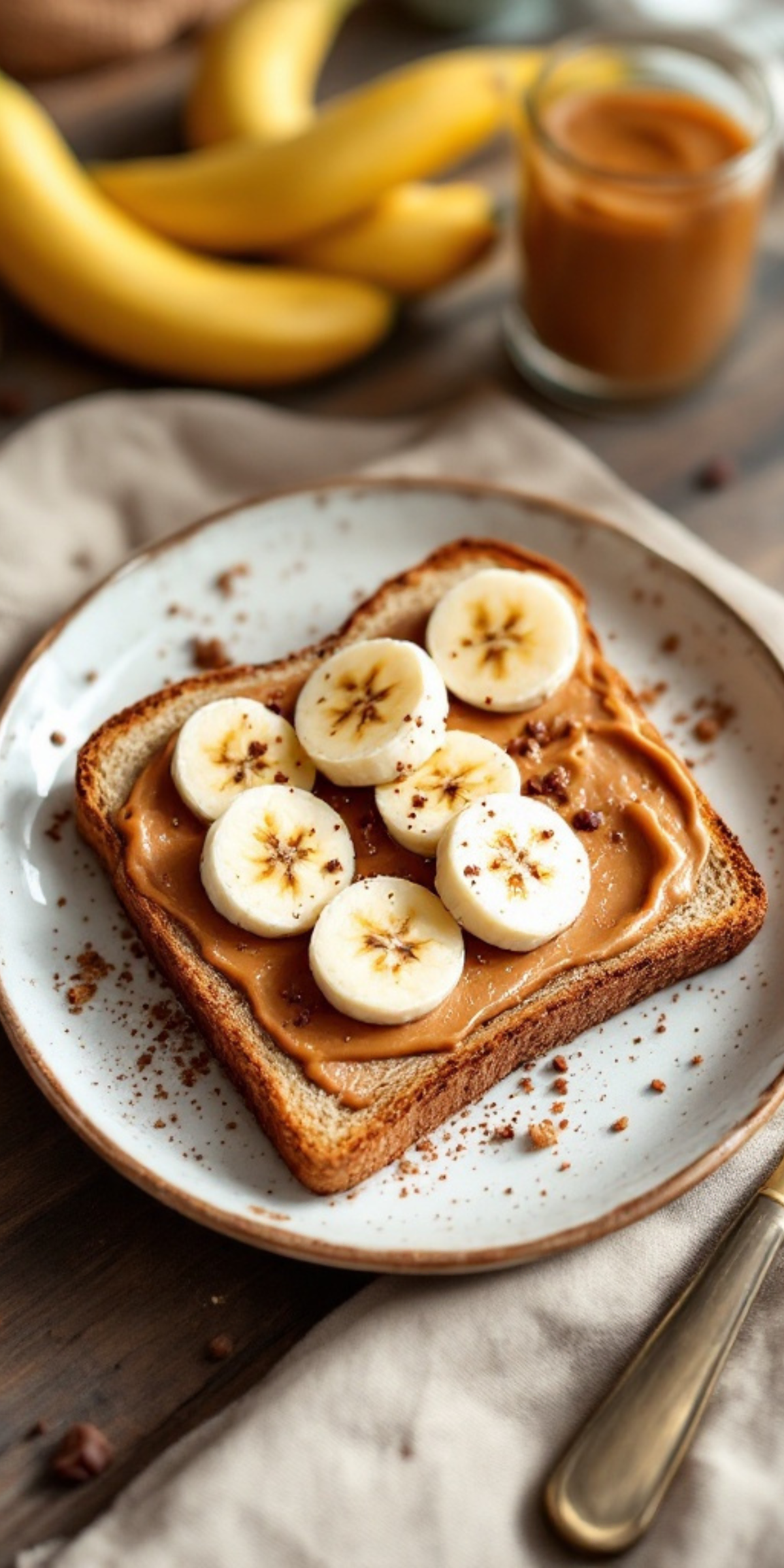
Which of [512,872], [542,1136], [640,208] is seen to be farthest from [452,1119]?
[640,208]

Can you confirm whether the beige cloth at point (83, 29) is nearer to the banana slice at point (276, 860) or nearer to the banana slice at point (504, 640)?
the banana slice at point (504, 640)

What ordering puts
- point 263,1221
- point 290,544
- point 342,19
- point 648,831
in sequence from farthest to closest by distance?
point 342,19
point 290,544
point 648,831
point 263,1221

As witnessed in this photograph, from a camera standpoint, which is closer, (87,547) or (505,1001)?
(505,1001)

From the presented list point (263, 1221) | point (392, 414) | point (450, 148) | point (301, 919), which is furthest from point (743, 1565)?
point (450, 148)

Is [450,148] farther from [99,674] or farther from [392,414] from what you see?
[99,674]

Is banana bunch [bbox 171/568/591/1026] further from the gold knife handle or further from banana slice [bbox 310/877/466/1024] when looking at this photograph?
the gold knife handle

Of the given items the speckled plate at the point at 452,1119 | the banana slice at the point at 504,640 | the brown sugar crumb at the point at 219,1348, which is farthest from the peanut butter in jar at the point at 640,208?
the brown sugar crumb at the point at 219,1348

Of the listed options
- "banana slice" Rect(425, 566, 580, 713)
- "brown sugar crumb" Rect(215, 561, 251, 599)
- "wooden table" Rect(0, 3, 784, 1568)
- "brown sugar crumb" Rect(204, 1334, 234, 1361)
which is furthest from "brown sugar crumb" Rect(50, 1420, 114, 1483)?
"brown sugar crumb" Rect(215, 561, 251, 599)

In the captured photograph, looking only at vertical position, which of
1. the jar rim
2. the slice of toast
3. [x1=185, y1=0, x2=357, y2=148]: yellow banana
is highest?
[x1=185, y1=0, x2=357, y2=148]: yellow banana
